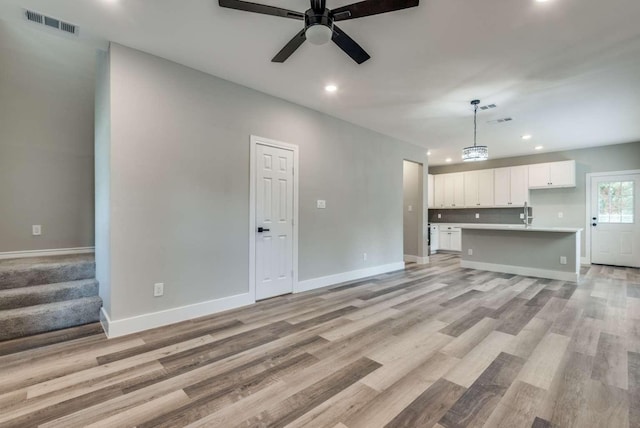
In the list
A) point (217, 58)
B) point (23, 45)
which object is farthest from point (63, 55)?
point (217, 58)

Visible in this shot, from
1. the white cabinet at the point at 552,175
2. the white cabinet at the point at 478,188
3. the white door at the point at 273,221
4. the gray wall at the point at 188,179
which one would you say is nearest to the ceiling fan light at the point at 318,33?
the gray wall at the point at 188,179

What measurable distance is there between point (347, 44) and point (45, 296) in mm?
3736

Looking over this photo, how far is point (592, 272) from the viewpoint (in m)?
5.82

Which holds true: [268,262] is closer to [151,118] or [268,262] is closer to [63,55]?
[151,118]

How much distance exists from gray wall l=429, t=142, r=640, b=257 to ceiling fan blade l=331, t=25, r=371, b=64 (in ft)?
23.5

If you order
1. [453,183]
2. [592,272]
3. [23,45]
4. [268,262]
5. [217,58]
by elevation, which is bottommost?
[592,272]

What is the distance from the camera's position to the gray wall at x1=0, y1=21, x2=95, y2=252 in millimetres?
3764

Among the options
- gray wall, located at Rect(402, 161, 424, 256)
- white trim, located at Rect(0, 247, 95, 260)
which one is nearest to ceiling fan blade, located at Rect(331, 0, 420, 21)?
white trim, located at Rect(0, 247, 95, 260)

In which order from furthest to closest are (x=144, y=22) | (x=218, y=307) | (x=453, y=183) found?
(x=453, y=183) → (x=218, y=307) → (x=144, y=22)

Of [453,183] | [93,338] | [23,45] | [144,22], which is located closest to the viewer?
[144,22]

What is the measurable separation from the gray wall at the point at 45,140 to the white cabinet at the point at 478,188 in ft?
28.3

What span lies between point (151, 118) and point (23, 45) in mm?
2718

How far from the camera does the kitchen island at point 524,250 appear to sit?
5074mm

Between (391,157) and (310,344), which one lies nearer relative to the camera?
(310,344)
